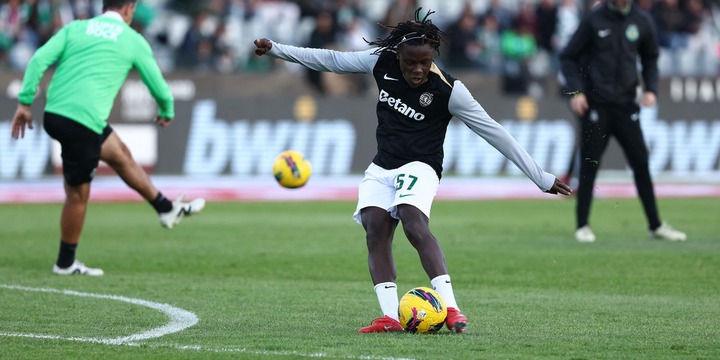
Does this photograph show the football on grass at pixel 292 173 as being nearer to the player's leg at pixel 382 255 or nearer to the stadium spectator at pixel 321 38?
the player's leg at pixel 382 255

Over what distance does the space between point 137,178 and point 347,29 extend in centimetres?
1466

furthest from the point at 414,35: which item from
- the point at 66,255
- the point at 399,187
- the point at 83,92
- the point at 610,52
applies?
the point at 610,52

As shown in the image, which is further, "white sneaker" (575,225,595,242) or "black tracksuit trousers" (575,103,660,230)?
"white sneaker" (575,225,595,242)

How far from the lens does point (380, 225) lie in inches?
307

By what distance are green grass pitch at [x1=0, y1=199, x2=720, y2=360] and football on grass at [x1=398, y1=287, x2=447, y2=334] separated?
93 millimetres

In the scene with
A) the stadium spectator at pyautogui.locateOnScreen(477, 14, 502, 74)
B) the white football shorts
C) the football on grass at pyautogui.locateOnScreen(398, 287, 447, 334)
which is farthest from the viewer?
the stadium spectator at pyautogui.locateOnScreen(477, 14, 502, 74)

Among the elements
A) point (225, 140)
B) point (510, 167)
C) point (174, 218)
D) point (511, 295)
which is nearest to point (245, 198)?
point (225, 140)

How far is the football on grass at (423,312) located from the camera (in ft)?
24.2

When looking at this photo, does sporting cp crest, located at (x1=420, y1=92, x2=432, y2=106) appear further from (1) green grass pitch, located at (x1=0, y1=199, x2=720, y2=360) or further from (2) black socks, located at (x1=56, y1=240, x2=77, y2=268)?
(2) black socks, located at (x1=56, y1=240, x2=77, y2=268)

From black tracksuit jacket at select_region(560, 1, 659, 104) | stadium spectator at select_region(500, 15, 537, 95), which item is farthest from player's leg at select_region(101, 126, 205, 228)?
stadium spectator at select_region(500, 15, 537, 95)

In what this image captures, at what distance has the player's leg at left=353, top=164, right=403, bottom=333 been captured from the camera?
7.77 metres

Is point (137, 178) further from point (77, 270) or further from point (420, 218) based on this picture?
point (420, 218)

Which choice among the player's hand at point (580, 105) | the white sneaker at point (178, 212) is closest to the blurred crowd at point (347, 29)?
the player's hand at point (580, 105)

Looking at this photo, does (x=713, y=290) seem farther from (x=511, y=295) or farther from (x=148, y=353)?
(x=148, y=353)
